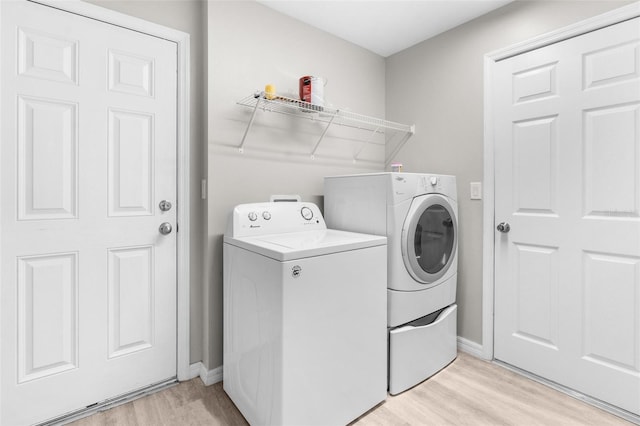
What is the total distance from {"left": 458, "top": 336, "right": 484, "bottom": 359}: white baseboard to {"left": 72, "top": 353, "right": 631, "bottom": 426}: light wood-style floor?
0.25 metres

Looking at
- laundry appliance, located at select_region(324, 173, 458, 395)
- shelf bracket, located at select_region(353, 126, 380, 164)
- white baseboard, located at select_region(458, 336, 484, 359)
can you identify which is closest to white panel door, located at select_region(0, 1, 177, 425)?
laundry appliance, located at select_region(324, 173, 458, 395)

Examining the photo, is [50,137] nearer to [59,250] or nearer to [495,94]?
[59,250]

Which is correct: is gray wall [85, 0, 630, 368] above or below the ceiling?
below

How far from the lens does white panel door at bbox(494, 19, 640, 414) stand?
5.04 ft

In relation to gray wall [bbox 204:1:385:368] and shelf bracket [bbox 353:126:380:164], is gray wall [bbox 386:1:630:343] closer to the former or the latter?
shelf bracket [bbox 353:126:380:164]

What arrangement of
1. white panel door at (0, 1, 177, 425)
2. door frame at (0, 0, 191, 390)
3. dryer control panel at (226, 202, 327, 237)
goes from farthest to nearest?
door frame at (0, 0, 191, 390) → dryer control panel at (226, 202, 327, 237) → white panel door at (0, 1, 177, 425)

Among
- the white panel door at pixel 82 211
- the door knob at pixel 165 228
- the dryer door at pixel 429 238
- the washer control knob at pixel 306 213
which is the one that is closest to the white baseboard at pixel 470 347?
the dryer door at pixel 429 238

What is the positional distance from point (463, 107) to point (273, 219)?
1506 millimetres


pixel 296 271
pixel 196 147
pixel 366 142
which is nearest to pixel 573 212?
pixel 366 142

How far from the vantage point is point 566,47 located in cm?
171

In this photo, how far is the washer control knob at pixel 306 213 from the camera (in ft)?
6.27

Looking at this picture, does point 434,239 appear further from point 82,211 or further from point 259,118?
point 82,211

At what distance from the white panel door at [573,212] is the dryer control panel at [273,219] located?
1.20 m

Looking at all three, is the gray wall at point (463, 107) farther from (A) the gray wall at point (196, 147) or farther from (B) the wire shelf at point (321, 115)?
(A) the gray wall at point (196, 147)
